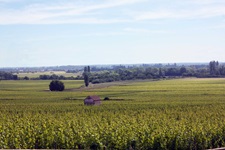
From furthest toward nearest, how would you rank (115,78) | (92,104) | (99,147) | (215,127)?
(115,78)
(92,104)
(215,127)
(99,147)

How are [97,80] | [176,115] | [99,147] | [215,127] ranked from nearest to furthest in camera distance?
[99,147] < [215,127] < [176,115] < [97,80]

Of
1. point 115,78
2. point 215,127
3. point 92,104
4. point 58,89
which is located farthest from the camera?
point 115,78

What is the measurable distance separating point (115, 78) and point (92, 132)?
4304 inches

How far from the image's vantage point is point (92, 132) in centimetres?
2284

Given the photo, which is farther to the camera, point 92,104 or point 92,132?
point 92,104

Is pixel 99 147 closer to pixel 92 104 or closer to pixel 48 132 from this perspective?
pixel 48 132

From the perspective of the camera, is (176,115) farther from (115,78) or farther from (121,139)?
(115,78)

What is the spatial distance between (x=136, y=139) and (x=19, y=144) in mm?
6231

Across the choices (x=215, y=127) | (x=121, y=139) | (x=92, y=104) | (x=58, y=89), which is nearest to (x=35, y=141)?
(x=121, y=139)

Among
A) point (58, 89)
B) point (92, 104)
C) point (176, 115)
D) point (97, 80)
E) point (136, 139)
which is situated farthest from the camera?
point (97, 80)

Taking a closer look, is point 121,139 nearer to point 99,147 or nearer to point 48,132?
point 99,147

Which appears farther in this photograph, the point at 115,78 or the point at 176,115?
the point at 115,78

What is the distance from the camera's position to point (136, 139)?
21.6 metres

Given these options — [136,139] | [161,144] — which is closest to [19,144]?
[136,139]
